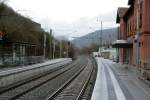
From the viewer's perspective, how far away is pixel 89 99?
1756 cm

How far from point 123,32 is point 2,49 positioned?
19.2 meters

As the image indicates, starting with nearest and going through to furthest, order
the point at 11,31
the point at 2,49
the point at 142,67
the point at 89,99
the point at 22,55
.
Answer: the point at 89,99 < the point at 142,67 < the point at 2,49 < the point at 22,55 < the point at 11,31

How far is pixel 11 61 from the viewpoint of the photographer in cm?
4838

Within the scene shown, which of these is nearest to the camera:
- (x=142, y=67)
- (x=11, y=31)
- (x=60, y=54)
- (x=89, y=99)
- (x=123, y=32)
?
(x=89, y=99)

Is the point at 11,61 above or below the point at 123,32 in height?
below

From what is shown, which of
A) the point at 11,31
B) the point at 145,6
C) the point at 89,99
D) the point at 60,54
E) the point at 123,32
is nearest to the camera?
the point at 89,99

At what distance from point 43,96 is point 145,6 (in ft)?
58.9

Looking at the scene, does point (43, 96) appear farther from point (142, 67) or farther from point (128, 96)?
point (142, 67)

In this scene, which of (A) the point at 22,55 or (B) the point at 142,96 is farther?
(A) the point at 22,55

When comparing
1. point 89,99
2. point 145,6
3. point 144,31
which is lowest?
point 89,99

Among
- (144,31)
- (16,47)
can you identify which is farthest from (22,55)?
(144,31)


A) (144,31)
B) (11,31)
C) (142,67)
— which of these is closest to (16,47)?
(11,31)

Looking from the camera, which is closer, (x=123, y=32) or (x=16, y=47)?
(x=16, y=47)

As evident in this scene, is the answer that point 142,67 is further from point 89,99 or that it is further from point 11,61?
point 11,61
